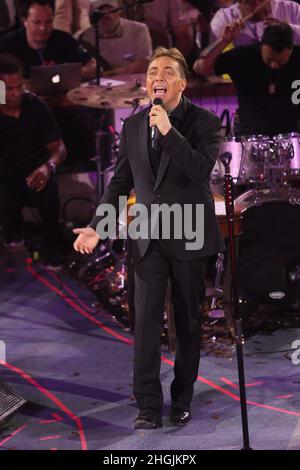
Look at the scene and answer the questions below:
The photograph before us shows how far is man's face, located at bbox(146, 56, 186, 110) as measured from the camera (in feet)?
13.8

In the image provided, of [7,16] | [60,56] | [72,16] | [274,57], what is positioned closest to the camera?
[274,57]

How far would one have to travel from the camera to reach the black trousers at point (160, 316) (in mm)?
4477

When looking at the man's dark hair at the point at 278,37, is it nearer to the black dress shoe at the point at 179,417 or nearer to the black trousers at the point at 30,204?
the black trousers at the point at 30,204

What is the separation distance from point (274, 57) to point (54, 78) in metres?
1.96

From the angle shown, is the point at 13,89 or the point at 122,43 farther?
the point at 122,43

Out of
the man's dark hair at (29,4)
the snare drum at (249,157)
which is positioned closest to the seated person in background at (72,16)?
the man's dark hair at (29,4)

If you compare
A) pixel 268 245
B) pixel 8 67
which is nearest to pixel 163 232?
pixel 268 245

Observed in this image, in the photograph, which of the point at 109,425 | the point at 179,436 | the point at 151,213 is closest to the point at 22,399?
the point at 109,425

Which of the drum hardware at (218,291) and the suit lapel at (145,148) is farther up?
the suit lapel at (145,148)

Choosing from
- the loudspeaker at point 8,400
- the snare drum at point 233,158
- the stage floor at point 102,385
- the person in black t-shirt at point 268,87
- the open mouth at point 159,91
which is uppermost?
the open mouth at point 159,91

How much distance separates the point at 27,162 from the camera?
773 centimetres

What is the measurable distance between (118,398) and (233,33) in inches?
145

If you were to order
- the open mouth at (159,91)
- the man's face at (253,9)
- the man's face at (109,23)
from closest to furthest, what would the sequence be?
the open mouth at (159,91) < the man's face at (253,9) < the man's face at (109,23)

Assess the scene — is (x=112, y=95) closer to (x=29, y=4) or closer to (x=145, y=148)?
(x=29, y=4)
